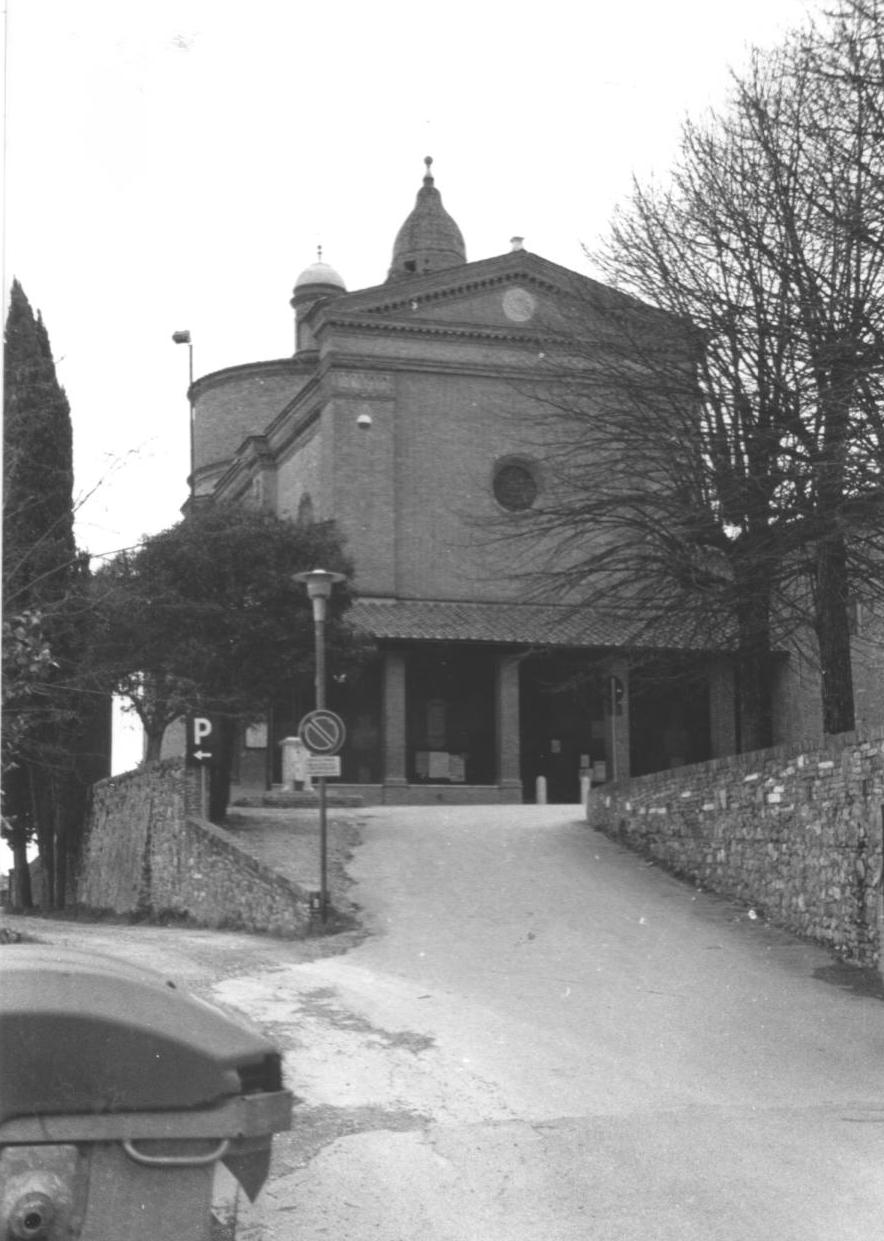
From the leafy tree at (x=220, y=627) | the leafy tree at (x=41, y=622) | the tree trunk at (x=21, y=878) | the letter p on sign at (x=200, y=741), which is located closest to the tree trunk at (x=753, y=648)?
the leafy tree at (x=220, y=627)

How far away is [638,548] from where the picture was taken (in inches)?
866

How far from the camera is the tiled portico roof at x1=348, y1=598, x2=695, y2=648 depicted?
36.6 meters

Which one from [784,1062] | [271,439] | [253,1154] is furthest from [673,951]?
[271,439]

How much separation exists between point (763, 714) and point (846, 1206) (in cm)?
1538

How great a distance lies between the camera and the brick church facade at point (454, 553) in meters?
37.4

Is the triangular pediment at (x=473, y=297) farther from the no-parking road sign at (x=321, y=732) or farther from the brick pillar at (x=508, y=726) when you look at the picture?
the no-parking road sign at (x=321, y=732)

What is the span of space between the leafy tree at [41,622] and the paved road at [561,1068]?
2.82 meters

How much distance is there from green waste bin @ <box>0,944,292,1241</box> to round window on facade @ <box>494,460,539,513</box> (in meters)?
35.6

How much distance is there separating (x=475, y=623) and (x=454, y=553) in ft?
7.98

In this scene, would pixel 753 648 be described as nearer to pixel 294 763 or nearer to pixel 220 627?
pixel 220 627

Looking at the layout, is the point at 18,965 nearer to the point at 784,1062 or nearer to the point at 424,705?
the point at 784,1062

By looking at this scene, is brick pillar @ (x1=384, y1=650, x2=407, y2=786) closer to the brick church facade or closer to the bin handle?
the brick church facade

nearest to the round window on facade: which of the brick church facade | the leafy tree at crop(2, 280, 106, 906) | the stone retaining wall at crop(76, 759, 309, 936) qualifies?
the brick church facade

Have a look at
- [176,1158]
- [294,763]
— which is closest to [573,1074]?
[176,1158]
